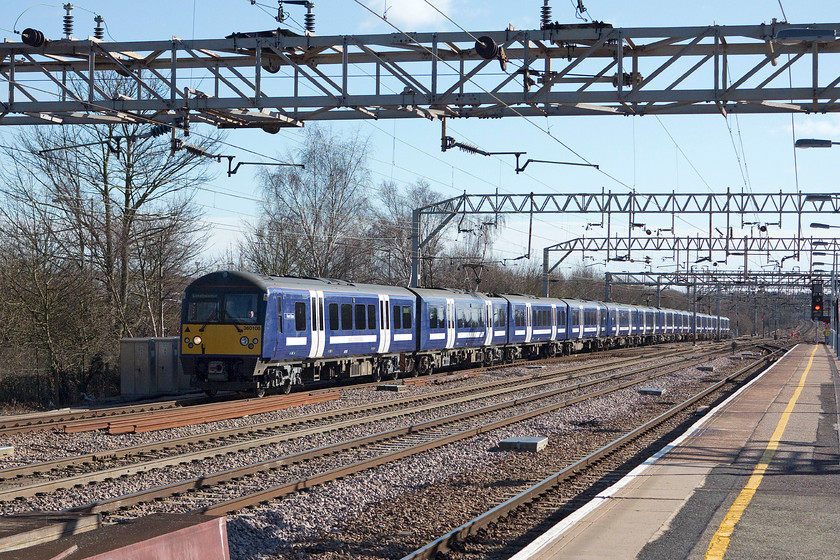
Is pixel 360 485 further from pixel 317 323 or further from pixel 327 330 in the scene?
pixel 327 330

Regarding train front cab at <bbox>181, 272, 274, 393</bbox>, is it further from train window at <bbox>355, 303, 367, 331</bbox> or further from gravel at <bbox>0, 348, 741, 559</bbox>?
train window at <bbox>355, 303, 367, 331</bbox>

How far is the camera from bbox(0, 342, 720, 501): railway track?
10352 millimetres

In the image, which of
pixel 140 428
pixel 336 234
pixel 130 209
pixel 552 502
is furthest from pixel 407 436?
pixel 336 234

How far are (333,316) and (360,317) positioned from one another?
1585 mm

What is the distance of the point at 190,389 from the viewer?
74.6 feet

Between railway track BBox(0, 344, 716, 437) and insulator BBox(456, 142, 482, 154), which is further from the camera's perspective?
insulator BBox(456, 142, 482, 154)

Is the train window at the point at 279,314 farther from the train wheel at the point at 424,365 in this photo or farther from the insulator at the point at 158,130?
the train wheel at the point at 424,365

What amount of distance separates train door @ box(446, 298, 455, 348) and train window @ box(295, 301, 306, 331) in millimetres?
9831

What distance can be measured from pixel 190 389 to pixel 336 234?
2124cm

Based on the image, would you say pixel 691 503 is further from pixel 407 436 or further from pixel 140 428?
pixel 140 428

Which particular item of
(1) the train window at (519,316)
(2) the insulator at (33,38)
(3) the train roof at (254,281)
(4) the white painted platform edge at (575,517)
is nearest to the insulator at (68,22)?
(2) the insulator at (33,38)

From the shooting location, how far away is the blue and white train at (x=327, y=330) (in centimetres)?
1969

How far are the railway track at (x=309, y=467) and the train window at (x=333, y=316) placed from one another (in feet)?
16.9

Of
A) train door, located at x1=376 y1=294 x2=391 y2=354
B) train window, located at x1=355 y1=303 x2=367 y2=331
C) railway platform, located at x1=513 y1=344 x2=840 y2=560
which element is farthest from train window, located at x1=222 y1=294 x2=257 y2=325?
railway platform, located at x1=513 y1=344 x2=840 y2=560
